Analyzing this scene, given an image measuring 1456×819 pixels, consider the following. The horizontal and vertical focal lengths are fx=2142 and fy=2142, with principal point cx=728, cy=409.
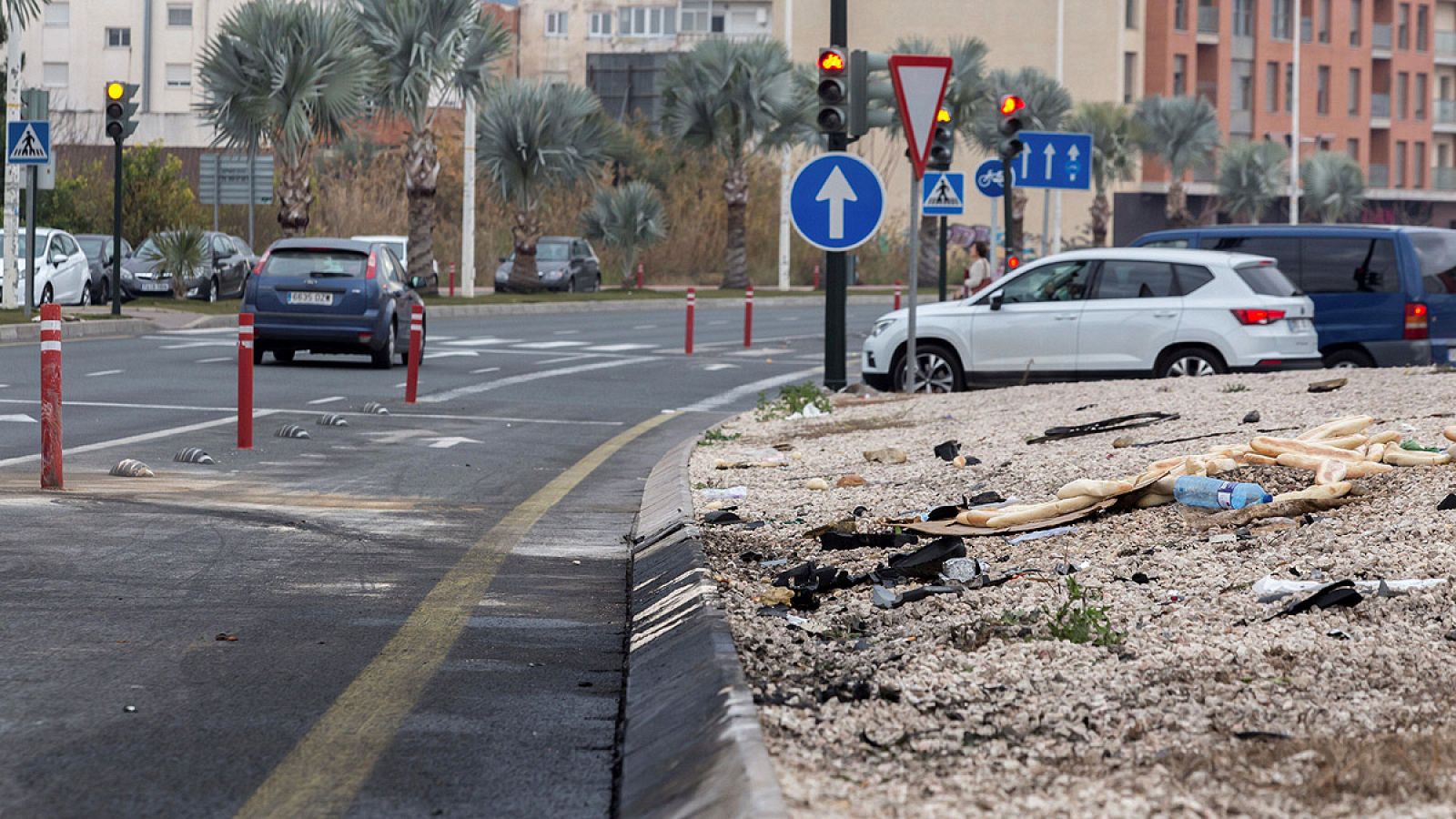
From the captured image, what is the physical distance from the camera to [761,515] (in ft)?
33.3

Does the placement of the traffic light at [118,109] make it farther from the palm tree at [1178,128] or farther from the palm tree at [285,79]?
the palm tree at [1178,128]

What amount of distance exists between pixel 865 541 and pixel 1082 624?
2488 millimetres

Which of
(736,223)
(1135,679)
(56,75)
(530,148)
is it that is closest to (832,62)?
(1135,679)

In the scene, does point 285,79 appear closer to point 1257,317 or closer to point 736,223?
point 736,223

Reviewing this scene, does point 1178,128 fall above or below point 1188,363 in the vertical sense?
above

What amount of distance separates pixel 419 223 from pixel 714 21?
179 feet

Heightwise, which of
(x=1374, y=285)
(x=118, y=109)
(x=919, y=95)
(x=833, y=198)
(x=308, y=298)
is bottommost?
(x=308, y=298)

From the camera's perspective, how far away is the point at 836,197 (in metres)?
16.8

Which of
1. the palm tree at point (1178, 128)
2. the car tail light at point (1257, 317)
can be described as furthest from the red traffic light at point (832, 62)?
the palm tree at point (1178, 128)

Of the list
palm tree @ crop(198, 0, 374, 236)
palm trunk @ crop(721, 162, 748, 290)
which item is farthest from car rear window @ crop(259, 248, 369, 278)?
palm trunk @ crop(721, 162, 748, 290)

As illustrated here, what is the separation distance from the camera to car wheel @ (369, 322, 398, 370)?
24.4 metres

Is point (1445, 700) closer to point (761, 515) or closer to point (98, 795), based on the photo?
point (98, 795)

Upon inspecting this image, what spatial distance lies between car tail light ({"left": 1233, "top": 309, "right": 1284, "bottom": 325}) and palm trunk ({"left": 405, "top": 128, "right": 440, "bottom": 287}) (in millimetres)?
33587

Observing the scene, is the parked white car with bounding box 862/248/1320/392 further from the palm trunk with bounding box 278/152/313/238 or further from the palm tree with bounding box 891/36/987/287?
the palm tree with bounding box 891/36/987/287
